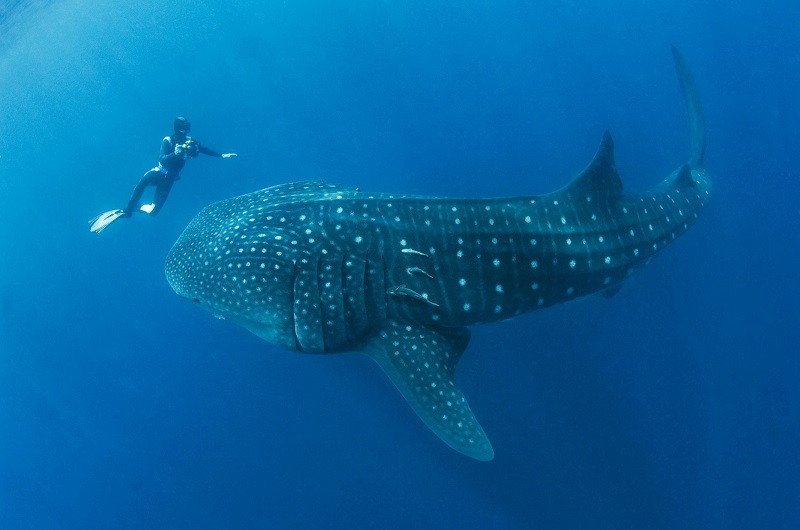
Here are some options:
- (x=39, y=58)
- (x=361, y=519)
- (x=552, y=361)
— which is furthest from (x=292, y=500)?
(x=39, y=58)

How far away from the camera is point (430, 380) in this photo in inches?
164

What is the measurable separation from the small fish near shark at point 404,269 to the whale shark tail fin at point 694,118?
3690 millimetres

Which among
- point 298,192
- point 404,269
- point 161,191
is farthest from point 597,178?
point 161,191

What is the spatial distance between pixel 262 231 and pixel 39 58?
3948 centimetres

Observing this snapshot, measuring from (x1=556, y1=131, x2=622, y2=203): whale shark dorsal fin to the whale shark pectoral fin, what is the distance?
6.58 ft

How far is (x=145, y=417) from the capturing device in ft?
37.4

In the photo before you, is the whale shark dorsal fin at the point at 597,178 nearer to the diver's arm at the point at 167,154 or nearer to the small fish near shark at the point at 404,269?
the small fish near shark at the point at 404,269

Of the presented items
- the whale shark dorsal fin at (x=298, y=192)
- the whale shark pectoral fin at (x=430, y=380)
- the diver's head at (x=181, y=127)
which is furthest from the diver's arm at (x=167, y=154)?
the whale shark pectoral fin at (x=430, y=380)

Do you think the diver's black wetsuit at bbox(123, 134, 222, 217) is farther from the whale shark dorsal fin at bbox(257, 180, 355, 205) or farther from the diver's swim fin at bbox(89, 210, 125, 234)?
the whale shark dorsal fin at bbox(257, 180, 355, 205)

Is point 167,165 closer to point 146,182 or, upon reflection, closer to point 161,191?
point 146,182

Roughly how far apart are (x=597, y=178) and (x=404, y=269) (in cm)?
220

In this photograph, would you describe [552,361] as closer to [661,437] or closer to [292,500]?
[661,437]

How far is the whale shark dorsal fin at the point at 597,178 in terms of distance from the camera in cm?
461

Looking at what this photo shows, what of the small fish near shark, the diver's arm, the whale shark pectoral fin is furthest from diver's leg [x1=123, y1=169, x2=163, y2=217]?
the whale shark pectoral fin
